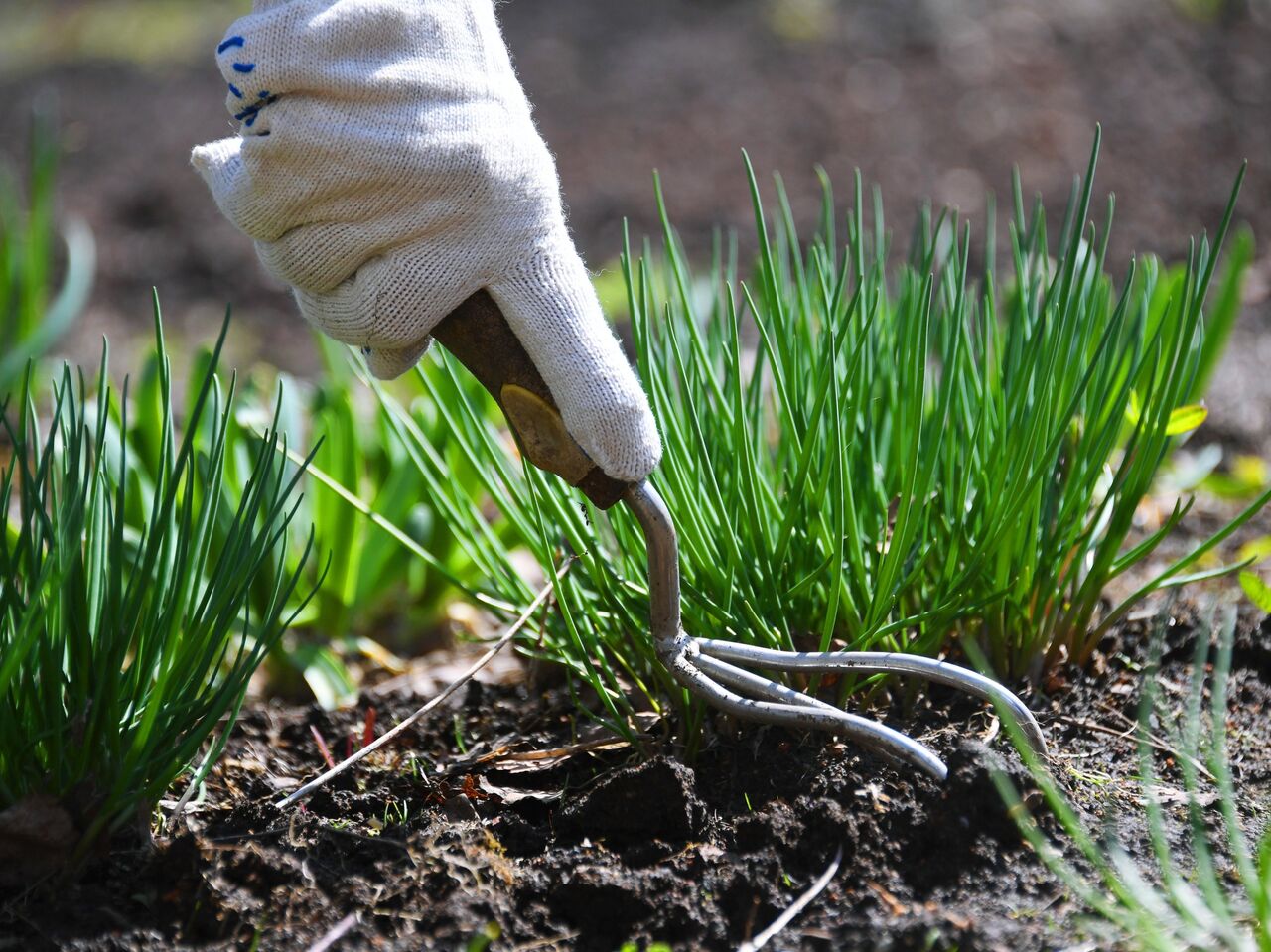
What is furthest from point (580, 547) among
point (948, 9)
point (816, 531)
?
point (948, 9)

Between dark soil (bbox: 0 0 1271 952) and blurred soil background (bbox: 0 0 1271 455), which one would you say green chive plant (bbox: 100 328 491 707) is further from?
blurred soil background (bbox: 0 0 1271 455)

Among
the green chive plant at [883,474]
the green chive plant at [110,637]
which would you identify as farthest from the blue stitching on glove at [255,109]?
the green chive plant at [883,474]

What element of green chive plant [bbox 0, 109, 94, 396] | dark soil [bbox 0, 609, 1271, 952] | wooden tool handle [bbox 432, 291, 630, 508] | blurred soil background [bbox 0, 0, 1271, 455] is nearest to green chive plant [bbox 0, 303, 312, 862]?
dark soil [bbox 0, 609, 1271, 952]

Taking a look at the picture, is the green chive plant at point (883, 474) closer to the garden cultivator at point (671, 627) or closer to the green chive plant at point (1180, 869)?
the garden cultivator at point (671, 627)

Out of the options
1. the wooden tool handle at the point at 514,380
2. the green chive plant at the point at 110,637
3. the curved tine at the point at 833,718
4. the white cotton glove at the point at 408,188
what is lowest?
Result: the curved tine at the point at 833,718

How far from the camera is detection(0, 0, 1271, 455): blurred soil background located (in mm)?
3951

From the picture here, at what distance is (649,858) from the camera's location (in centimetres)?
111

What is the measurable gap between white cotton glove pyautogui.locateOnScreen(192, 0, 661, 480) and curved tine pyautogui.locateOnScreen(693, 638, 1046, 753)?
8.9 inches

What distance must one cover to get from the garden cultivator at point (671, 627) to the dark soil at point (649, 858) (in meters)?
0.05

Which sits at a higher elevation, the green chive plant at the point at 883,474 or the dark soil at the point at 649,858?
the green chive plant at the point at 883,474

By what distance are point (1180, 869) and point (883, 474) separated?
495 millimetres

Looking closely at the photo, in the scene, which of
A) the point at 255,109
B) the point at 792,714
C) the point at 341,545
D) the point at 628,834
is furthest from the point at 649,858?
the point at 341,545

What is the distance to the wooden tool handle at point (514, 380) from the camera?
102 centimetres

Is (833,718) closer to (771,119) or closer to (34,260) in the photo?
(34,260)
